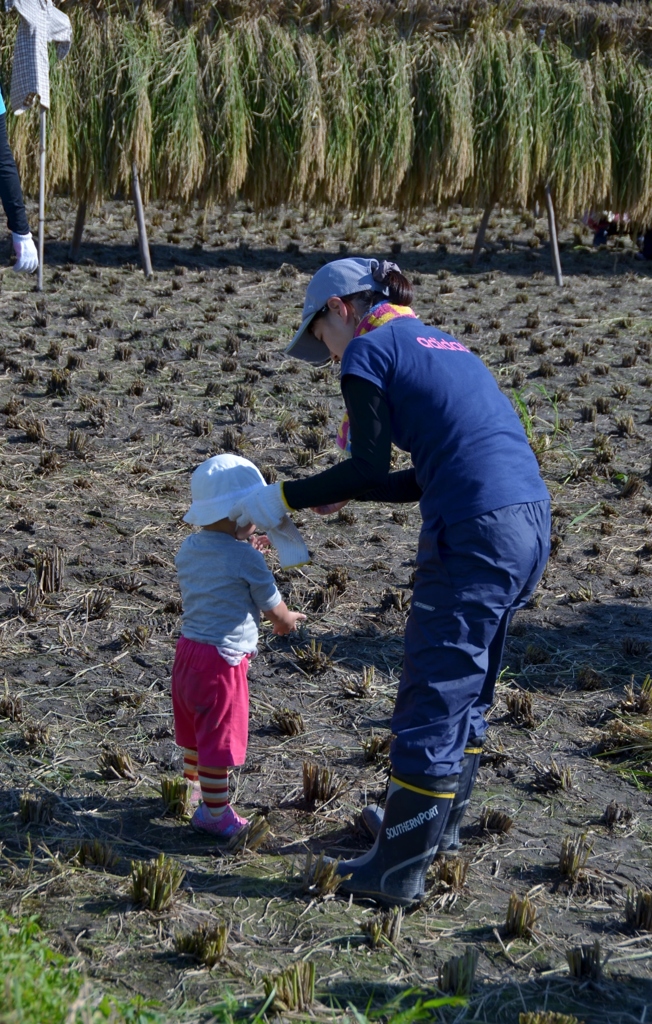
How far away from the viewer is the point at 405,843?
2.97m

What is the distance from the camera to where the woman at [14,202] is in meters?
6.17

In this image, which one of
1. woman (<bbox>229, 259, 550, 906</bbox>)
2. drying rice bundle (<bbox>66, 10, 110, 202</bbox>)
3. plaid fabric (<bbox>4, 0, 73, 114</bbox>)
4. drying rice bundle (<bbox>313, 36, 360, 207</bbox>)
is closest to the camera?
woman (<bbox>229, 259, 550, 906</bbox>)

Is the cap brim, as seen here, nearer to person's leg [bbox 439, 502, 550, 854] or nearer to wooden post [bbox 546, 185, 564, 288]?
person's leg [bbox 439, 502, 550, 854]

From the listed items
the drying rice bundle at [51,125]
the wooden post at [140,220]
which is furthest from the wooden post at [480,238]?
the drying rice bundle at [51,125]

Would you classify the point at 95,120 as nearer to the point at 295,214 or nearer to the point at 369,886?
the point at 295,214

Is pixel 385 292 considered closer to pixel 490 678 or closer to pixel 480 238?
pixel 490 678

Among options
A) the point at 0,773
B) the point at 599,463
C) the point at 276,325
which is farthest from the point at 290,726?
the point at 276,325

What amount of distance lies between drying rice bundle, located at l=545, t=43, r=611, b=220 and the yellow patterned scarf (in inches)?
294

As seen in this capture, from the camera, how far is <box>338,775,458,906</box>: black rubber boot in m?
2.94

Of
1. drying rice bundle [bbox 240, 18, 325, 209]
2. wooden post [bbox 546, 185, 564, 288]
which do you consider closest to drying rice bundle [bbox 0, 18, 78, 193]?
drying rice bundle [bbox 240, 18, 325, 209]

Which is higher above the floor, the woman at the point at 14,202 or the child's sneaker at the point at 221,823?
the woman at the point at 14,202

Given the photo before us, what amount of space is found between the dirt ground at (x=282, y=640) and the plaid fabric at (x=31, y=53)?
1.41m

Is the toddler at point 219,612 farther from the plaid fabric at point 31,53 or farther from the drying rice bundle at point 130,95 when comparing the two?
the drying rice bundle at point 130,95

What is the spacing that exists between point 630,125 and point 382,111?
2474mm
